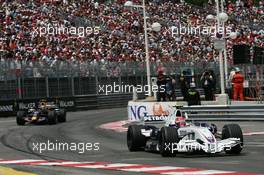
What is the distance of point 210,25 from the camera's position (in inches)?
1914

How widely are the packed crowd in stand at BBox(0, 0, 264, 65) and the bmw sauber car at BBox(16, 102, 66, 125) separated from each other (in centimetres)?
774

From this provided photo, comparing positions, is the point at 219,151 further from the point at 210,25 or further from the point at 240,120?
the point at 210,25

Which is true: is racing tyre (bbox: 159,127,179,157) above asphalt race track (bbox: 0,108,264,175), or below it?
above

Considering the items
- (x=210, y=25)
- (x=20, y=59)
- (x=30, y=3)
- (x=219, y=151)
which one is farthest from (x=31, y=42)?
(x=219, y=151)

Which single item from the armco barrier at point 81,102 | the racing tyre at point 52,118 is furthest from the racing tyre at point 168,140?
the armco barrier at point 81,102

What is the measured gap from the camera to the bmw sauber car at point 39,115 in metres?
26.4

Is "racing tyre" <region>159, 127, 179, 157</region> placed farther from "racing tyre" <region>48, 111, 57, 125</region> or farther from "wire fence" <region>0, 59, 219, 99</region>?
"wire fence" <region>0, 59, 219, 99</region>

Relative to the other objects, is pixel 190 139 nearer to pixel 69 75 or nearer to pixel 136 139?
pixel 136 139

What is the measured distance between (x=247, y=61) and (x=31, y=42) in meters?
13.0

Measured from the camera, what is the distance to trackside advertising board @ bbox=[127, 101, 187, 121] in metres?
24.2

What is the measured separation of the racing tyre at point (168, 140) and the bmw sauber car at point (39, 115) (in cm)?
1434

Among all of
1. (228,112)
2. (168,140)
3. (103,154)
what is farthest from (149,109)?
(168,140)

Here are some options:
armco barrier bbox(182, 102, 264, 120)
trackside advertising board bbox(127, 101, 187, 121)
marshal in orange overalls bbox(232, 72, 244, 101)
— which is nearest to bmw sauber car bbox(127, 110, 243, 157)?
armco barrier bbox(182, 102, 264, 120)

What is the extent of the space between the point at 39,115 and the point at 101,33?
47.1 ft
